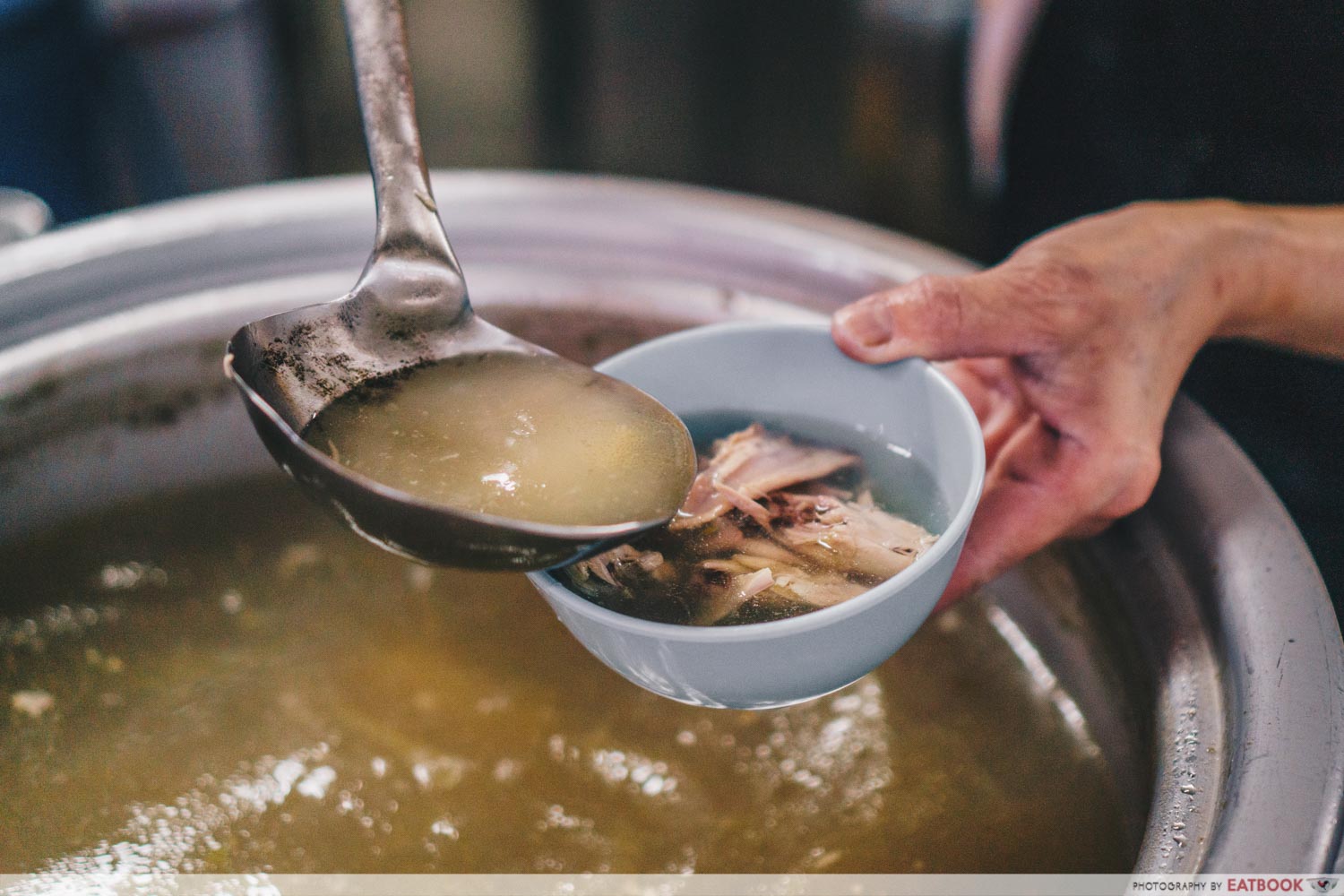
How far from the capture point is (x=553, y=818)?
98 centimetres

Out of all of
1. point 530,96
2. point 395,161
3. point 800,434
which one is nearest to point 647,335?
point 800,434

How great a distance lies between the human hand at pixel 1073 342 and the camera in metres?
1.03

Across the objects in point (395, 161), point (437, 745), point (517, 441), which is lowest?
point (437, 745)

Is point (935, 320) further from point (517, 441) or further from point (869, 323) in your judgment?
point (517, 441)

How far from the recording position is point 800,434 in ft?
3.72

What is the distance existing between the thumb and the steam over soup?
12 cm

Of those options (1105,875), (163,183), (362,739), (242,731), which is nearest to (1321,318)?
(1105,875)

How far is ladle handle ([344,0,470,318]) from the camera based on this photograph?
1.03m

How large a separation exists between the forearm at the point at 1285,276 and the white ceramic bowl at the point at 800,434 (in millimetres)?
437

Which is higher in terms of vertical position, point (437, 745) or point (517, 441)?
point (517, 441)

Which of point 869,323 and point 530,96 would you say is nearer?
point 869,323

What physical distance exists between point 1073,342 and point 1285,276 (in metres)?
0.34

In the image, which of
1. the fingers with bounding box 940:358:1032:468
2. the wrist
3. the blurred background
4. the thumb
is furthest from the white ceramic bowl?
the blurred background

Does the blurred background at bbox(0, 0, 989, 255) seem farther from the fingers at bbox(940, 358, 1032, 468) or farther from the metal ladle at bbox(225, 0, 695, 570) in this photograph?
the metal ladle at bbox(225, 0, 695, 570)
